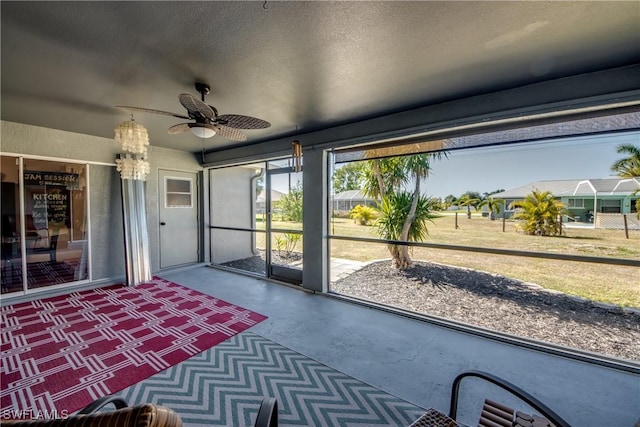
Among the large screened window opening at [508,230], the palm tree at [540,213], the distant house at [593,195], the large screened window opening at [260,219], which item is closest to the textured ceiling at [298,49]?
the large screened window opening at [508,230]

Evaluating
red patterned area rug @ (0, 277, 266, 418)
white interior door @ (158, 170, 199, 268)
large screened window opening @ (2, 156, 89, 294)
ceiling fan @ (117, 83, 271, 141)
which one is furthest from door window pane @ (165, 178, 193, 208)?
ceiling fan @ (117, 83, 271, 141)

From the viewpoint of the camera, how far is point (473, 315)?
3.74 metres

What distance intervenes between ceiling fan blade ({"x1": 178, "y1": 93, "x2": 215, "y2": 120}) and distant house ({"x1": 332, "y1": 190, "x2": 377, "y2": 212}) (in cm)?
249

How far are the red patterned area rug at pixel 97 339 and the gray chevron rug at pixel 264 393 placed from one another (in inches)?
10.9

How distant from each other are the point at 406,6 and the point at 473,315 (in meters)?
3.80

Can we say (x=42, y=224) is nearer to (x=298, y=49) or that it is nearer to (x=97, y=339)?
(x=97, y=339)

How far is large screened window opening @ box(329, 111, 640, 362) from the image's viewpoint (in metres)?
2.78

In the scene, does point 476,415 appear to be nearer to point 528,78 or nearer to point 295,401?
point 295,401

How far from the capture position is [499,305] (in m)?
3.87

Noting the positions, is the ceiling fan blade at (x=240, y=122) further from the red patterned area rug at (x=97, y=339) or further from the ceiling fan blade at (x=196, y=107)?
the red patterned area rug at (x=97, y=339)

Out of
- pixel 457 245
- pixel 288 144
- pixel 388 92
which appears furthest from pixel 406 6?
pixel 288 144

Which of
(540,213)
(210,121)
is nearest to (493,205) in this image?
(540,213)

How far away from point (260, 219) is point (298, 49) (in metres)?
4.14

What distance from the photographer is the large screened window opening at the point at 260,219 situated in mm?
4918
